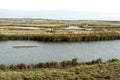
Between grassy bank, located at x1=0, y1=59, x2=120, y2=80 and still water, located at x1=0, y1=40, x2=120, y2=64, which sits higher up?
grassy bank, located at x1=0, y1=59, x2=120, y2=80

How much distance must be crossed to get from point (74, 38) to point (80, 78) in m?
33.4

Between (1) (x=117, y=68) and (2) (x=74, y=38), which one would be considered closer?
(1) (x=117, y=68)

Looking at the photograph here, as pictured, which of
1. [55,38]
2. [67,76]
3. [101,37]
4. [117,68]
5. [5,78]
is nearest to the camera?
[5,78]

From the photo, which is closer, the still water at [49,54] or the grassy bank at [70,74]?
the grassy bank at [70,74]

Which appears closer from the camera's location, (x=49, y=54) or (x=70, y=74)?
(x=70, y=74)

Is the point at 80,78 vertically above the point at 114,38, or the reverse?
the point at 80,78

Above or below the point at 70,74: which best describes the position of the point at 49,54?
below

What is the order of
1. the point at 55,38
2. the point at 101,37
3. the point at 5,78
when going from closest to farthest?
1. the point at 5,78
2. the point at 55,38
3. the point at 101,37

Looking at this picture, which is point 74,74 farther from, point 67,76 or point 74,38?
point 74,38

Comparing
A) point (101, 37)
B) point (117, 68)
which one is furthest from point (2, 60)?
point (101, 37)

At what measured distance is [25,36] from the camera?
151 feet

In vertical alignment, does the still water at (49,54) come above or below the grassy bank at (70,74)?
below

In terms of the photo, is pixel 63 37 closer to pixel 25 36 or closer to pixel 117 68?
pixel 25 36

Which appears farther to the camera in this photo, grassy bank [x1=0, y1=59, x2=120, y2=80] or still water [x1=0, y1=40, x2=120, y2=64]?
still water [x1=0, y1=40, x2=120, y2=64]
